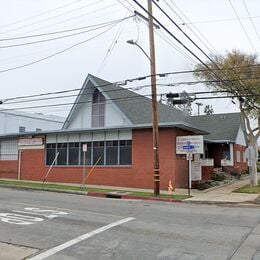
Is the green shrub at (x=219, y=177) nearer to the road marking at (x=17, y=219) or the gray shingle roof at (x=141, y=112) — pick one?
the gray shingle roof at (x=141, y=112)

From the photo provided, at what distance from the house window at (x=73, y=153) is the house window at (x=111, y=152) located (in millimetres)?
2703

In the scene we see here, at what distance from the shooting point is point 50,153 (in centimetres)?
3316

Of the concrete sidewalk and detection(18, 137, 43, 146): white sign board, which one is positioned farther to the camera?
detection(18, 137, 43, 146): white sign board

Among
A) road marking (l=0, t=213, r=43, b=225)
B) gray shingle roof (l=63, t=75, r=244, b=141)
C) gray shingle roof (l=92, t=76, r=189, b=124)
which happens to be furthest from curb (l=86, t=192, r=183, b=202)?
road marking (l=0, t=213, r=43, b=225)

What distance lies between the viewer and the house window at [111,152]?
29.6m

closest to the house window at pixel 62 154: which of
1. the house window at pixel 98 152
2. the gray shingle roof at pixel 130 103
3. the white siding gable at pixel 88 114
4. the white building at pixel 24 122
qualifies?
the house window at pixel 98 152

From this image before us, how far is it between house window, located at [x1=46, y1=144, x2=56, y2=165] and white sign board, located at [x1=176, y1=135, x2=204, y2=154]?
33.9 feet

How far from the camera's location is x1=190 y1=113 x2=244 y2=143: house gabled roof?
42.2 m

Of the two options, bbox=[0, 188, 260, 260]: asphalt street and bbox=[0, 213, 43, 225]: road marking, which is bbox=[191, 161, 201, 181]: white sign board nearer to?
bbox=[0, 188, 260, 260]: asphalt street

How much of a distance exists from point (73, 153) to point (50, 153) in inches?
90.2

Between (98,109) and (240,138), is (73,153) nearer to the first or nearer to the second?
(98,109)

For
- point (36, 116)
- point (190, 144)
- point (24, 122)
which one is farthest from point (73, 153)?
point (36, 116)

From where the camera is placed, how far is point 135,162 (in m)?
28.5

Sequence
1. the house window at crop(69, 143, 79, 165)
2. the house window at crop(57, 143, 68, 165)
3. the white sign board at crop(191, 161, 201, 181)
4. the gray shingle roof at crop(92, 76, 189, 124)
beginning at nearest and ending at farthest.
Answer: the white sign board at crop(191, 161, 201, 181) → the house window at crop(69, 143, 79, 165) → the house window at crop(57, 143, 68, 165) → the gray shingle roof at crop(92, 76, 189, 124)
